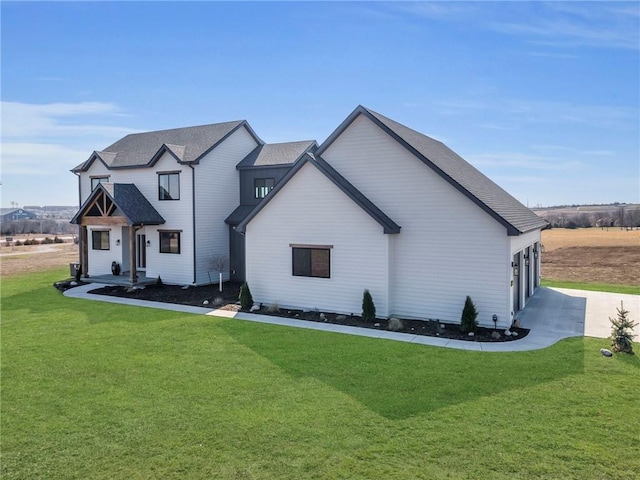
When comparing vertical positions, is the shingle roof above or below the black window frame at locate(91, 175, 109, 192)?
below

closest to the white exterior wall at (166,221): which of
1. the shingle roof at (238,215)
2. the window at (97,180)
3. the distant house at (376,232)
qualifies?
the distant house at (376,232)

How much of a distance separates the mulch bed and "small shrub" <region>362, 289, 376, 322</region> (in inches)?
7.4

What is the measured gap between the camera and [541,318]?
15.6 meters

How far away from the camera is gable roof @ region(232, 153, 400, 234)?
1505 centimetres

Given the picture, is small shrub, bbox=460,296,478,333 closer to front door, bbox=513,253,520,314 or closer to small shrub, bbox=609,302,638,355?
front door, bbox=513,253,520,314

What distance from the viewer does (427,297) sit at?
1514 cm

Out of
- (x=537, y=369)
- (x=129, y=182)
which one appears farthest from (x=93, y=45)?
(x=537, y=369)

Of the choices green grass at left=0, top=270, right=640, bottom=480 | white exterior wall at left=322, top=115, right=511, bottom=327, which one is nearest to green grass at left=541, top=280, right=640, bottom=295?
green grass at left=0, top=270, right=640, bottom=480

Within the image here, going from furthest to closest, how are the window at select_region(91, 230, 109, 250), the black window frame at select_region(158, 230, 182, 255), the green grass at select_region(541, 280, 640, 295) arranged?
1. the window at select_region(91, 230, 109, 250)
2. the black window frame at select_region(158, 230, 182, 255)
3. the green grass at select_region(541, 280, 640, 295)

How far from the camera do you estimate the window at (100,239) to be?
25.6 metres

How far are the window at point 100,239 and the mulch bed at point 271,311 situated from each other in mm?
4242

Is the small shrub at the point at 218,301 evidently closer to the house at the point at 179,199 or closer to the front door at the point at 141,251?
the house at the point at 179,199

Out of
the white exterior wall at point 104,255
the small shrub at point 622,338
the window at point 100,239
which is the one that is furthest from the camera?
the window at point 100,239

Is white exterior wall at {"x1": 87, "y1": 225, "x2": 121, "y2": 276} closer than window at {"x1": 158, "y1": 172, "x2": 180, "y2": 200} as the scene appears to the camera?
No
